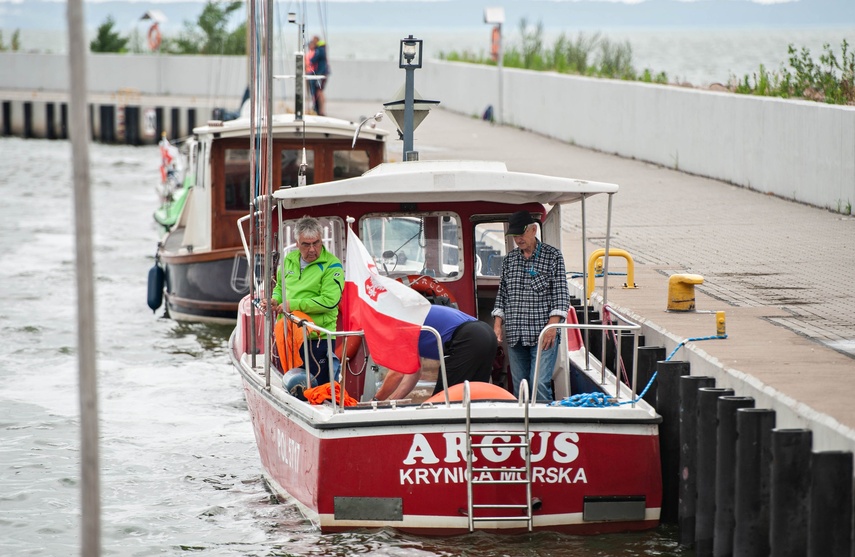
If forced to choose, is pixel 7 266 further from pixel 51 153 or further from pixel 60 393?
pixel 51 153

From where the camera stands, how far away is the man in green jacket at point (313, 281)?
8.98m

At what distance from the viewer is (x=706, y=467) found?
7859 mm

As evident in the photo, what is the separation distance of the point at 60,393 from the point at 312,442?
7155mm

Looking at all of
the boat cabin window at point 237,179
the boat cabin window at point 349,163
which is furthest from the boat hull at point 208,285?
the boat cabin window at point 349,163

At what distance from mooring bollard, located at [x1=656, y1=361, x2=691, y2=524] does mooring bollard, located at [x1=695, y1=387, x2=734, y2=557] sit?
0.47 meters

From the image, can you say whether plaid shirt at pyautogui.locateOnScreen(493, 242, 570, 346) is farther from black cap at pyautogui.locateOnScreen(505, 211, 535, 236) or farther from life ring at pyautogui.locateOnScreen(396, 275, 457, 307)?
life ring at pyautogui.locateOnScreen(396, 275, 457, 307)

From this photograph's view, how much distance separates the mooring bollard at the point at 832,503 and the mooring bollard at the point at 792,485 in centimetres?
20

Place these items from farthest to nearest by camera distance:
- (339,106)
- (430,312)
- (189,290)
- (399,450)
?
(339,106), (189,290), (430,312), (399,450)

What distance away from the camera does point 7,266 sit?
76.2ft

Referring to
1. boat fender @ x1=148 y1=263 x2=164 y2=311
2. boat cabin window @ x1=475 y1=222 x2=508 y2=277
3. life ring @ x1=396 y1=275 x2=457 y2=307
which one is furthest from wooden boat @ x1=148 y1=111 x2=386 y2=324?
life ring @ x1=396 y1=275 x2=457 y2=307

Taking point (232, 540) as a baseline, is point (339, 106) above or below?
above

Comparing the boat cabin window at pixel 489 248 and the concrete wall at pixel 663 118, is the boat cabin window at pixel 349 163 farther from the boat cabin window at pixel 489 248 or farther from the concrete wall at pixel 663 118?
the concrete wall at pixel 663 118

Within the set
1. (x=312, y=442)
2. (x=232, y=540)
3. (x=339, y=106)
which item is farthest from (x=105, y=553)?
(x=339, y=106)

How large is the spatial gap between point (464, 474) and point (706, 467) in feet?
5.17
